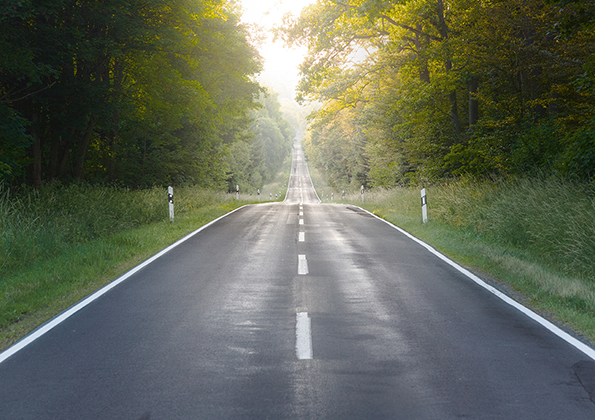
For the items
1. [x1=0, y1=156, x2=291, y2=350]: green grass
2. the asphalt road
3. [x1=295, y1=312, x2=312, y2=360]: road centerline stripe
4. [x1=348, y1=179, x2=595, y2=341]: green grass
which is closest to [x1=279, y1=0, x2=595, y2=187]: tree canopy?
[x1=348, y1=179, x2=595, y2=341]: green grass

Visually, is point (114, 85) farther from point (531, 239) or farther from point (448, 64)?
point (531, 239)

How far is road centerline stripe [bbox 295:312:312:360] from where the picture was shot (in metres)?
4.55

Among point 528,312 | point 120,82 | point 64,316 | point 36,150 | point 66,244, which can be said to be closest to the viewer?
point 64,316

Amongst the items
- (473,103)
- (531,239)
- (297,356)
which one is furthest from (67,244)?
(473,103)

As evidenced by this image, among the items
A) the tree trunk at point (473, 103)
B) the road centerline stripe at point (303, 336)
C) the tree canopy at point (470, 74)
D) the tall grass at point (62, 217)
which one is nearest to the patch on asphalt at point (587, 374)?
the road centerline stripe at point (303, 336)

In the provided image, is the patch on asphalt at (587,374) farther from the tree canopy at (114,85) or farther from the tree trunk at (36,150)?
the tree trunk at (36,150)

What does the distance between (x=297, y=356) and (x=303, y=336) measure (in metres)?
0.57

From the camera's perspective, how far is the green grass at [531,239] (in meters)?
6.56

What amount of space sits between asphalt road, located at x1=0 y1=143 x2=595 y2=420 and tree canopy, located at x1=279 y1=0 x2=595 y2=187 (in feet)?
21.8

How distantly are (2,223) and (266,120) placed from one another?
97266mm

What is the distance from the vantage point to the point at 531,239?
35.0 feet

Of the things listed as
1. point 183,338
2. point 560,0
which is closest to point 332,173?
point 560,0

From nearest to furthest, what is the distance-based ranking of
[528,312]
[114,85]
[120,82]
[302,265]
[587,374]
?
[587,374]
[528,312]
[302,265]
[114,85]
[120,82]

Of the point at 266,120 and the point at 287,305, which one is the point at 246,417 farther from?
the point at 266,120
